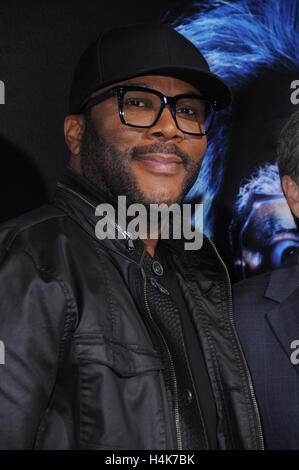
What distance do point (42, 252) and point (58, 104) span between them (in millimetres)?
915

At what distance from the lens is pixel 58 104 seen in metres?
1.93

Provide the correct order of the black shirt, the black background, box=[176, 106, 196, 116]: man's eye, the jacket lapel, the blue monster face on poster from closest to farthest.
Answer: the black shirt
box=[176, 106, 196, 116]: man's eye
the jacket lapel
the black background
the blue monster face on poster

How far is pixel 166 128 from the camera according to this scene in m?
1.41

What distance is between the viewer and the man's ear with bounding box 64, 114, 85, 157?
5.00ft

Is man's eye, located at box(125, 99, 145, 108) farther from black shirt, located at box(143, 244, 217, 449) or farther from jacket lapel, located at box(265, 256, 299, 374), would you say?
jacket lapel, located at box(265, 256, 299, 374)

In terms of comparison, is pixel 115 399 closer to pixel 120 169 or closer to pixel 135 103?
pixel 120 169

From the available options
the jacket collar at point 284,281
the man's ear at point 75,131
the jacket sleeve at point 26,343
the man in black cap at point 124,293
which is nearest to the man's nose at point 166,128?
the man in black cap at point 124,293

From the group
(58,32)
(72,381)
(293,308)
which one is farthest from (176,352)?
(58,32)

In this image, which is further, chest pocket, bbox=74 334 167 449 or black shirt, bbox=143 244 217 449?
black shirt, bbox=143 244 217 449

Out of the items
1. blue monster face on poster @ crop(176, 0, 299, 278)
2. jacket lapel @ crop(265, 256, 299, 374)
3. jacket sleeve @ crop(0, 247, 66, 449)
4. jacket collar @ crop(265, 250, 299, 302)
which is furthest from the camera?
blue monster face on poster @ crop(176, 0, 299, 278)

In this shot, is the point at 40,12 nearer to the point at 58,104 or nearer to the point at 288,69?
the point at 58,104

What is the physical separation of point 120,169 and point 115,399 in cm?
59

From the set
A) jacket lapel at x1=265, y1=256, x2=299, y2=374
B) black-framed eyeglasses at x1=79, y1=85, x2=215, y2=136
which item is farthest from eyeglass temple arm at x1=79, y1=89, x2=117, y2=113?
jacket lapel at x1=265, y1=256, x2=299, y2=374

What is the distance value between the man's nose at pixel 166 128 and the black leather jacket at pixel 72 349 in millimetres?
341
